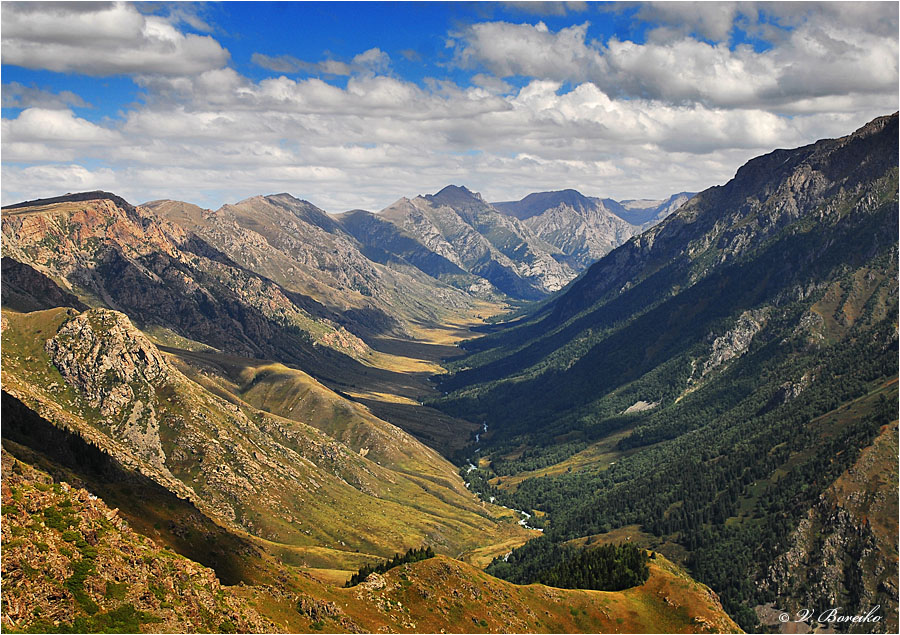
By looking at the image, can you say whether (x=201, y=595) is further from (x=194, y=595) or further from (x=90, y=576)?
(x=90, y=576)

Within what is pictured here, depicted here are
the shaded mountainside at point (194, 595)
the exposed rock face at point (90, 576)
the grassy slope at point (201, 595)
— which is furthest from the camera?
the grassy slope at point (201, 595)

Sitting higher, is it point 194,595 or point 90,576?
point 90,576

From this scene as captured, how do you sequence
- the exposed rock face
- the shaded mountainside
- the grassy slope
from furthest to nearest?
the grassy slope, the shaded mountainside, the exposed rock face

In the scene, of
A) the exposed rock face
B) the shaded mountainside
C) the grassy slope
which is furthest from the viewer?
the grassy slope

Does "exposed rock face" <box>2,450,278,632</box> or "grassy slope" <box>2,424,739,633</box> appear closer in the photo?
"exposed rock face" <box>2,450,278,632</box>

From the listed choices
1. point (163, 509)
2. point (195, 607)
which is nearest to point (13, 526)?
point (195, 607)

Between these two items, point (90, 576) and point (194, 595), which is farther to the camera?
point (194, 595)

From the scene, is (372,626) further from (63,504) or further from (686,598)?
(686,598)

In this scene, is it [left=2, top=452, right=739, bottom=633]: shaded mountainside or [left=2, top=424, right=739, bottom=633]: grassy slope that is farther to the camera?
[left=2, top=424, right=739, bottom=633]: grassy slope

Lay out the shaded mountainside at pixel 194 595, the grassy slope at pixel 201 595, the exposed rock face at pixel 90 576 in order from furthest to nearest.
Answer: the grassy slope at pixel 201 595
the shaded mountainside at pixel 194 595
the exposed rock face at pixel 90 576

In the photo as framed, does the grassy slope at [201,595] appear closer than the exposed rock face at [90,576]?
No

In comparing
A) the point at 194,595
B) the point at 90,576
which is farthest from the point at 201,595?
the point at 90,576
